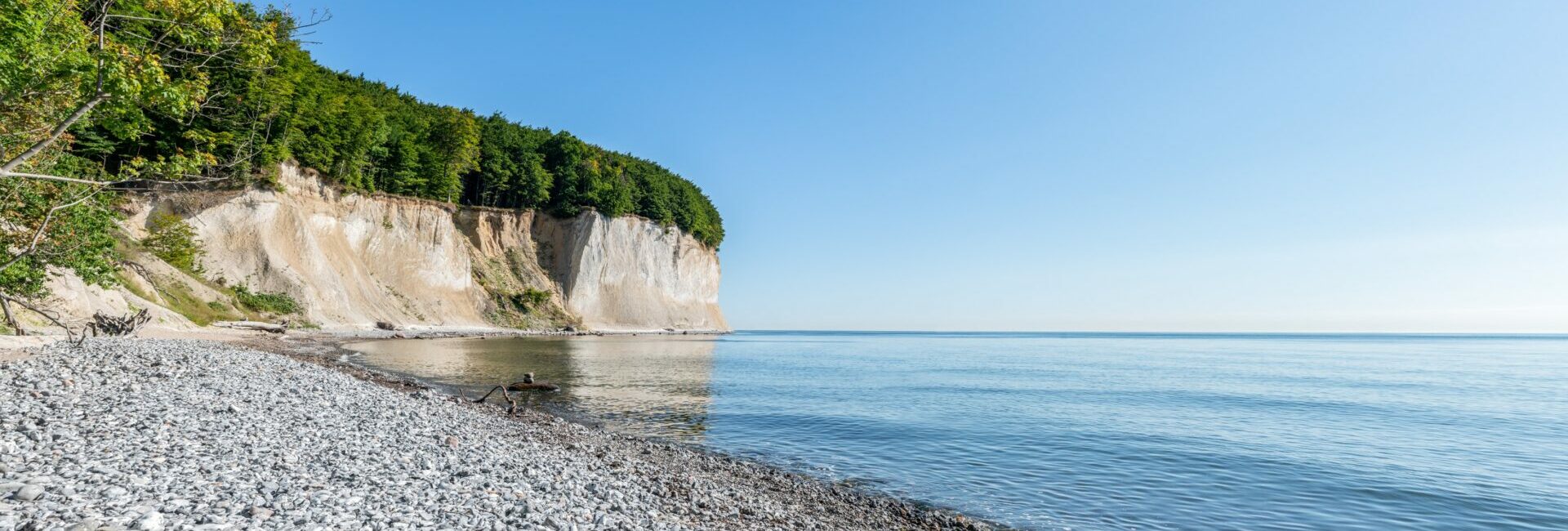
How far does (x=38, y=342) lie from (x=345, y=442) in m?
14.1

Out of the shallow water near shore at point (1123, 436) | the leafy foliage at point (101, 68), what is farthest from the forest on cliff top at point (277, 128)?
the shallow water near shore at point (1123, 436)

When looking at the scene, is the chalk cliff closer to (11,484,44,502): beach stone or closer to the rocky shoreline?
the rocky shoreline

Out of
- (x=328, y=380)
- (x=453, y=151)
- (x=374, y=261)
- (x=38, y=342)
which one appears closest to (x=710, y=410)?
A: (x=328, y=380)

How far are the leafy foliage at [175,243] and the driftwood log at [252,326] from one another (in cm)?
524

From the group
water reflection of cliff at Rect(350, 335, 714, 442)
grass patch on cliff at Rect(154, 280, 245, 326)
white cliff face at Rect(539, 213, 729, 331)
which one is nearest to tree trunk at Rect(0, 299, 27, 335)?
water reflection of cliff at Rect(350, 335, 714, 442)

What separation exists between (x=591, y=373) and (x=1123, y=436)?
2063cm

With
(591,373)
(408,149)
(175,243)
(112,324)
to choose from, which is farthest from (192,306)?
(408,149)

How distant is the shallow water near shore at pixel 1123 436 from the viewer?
11.2 metres

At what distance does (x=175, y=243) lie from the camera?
125 feet

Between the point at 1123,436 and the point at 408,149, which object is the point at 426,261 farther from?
the point at 1123,436

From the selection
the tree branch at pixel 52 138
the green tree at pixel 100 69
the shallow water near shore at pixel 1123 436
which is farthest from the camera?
the shallow water near shore at pixel 1123 436

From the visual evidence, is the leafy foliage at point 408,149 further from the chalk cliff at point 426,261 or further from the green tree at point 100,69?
the chalk cliff at point 426,261

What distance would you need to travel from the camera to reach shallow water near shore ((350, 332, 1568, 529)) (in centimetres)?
1125

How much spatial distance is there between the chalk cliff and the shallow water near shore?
14.0m
